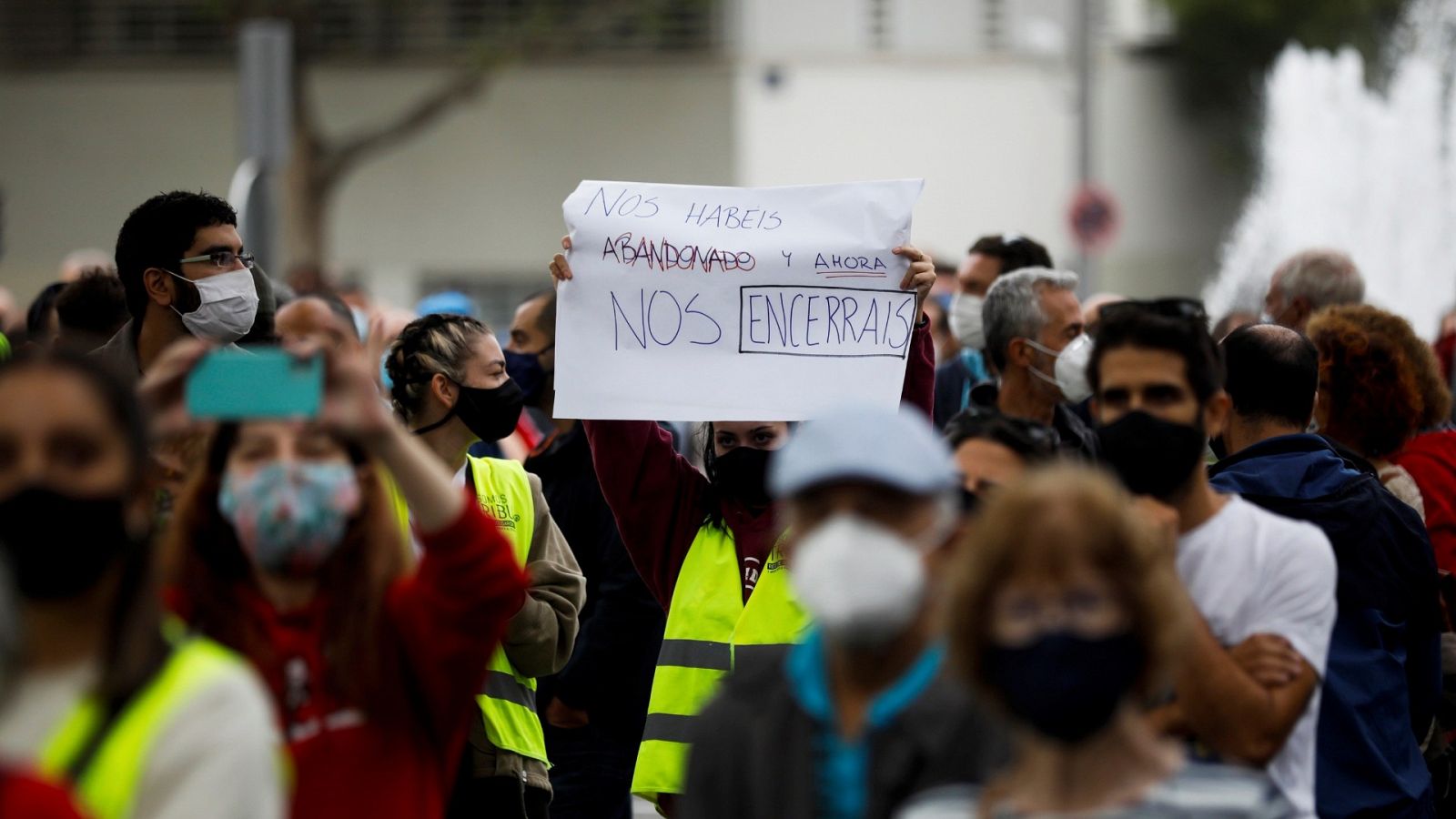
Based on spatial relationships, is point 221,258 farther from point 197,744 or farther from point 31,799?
point 31,799

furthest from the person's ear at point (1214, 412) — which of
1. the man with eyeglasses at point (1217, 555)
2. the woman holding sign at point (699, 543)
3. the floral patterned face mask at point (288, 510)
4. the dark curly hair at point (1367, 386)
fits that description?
the dark curly hair at point (1367, 386)

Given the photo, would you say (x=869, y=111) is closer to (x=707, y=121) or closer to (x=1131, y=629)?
(x=707, y=121)

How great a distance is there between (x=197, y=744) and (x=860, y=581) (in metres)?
0.97

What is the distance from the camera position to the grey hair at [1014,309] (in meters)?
6.38

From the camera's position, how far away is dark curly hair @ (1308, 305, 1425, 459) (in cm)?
588

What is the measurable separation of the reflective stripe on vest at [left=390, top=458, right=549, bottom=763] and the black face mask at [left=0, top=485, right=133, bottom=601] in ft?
7.34

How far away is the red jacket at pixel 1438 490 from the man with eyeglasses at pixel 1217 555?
2.33m

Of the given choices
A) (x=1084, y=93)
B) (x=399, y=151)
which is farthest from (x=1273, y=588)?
(x=399, y=151)

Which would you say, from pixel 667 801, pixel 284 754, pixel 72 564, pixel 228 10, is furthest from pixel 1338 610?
pixel 228 10

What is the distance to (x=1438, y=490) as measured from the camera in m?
6.13

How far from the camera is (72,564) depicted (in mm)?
2938

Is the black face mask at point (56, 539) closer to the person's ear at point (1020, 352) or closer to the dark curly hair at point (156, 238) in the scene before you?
the dark curly hair at point (156, 238)

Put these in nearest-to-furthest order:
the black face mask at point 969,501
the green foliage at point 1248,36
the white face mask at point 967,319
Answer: the black face mask at point 969,501 < the white face mask at point 967,319 < the green foliage at point 1248,36

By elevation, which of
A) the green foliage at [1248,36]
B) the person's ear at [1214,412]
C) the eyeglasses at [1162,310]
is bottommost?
the person's ear at [1214,412]
